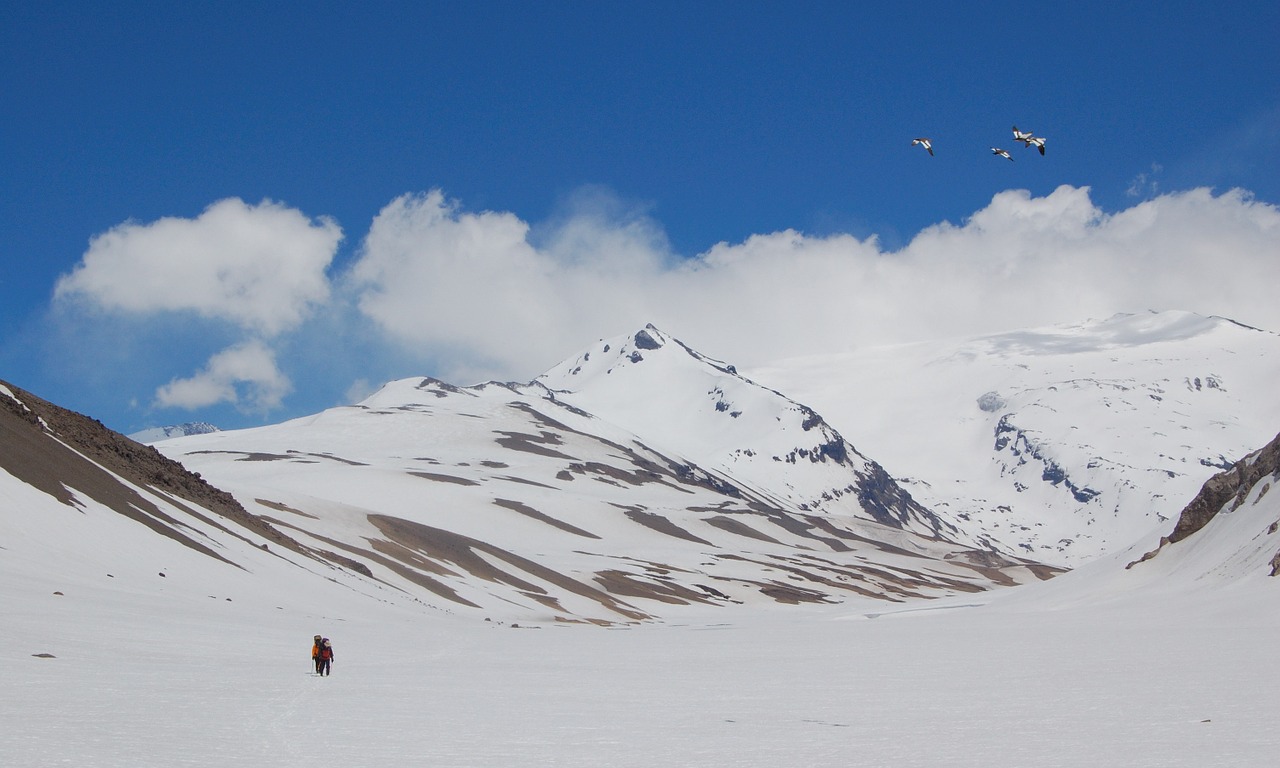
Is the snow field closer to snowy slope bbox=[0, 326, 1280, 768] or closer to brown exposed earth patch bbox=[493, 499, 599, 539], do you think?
snowy slope bbox=[0, 326, 1280, 768]

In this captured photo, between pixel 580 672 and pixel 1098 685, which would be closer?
pixel 1098 685

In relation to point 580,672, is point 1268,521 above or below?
above

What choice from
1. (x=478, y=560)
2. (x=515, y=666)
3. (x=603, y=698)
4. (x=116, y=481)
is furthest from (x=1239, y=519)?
(x=478, y=560)

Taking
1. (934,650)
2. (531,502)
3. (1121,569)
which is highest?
(531,502)

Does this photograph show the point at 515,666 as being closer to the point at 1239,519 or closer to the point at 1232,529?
the point at 1232,529

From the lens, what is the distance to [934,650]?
3659 cm

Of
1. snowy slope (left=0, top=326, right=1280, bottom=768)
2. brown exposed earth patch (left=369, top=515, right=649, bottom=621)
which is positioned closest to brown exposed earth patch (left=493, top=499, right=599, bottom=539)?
brown exposed earth patch (left=369, top=515, right=649, bottom=621)

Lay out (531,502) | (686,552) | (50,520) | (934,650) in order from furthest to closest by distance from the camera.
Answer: (531,502) < (686,552) < (50,520) < (934,650)

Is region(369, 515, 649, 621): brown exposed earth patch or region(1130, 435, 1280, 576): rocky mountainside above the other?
region(1130, 435, 1280, 576): rocky mountainside

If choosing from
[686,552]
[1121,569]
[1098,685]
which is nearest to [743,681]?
[1098,685]

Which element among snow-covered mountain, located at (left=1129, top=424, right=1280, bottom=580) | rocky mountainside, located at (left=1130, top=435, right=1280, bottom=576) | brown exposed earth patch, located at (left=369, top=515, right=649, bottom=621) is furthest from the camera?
brown exposed earth patch, located at (left=369, top=515, right=649, bottom=621)

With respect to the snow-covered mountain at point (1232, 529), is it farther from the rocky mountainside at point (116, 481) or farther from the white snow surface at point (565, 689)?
the rocky mountainside at point (116, 481)

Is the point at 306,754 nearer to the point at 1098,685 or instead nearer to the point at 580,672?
the point at 580,672

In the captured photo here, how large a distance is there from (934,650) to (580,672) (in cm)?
1320
